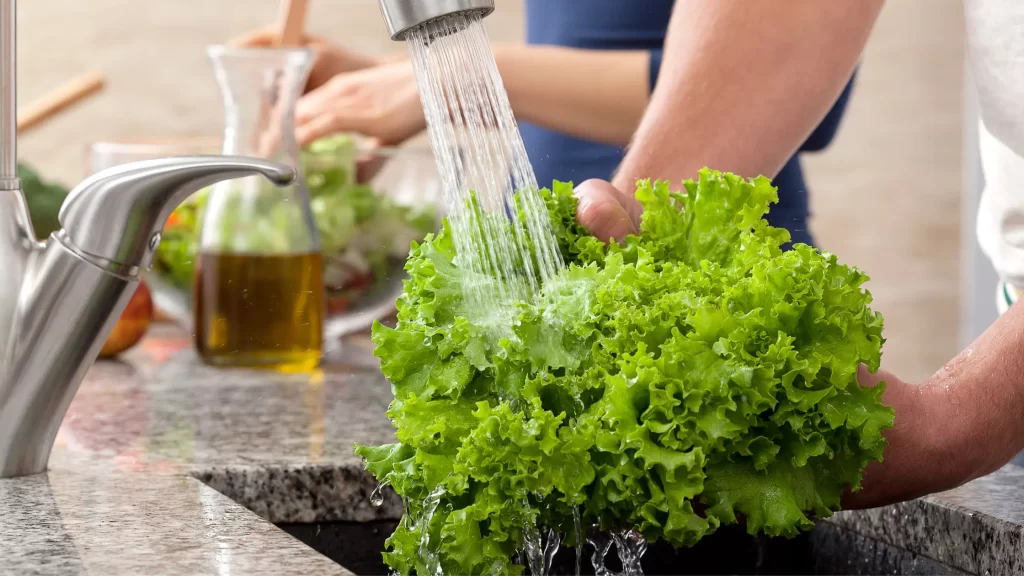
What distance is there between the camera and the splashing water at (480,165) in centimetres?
65

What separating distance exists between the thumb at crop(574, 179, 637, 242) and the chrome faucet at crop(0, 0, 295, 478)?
0.21 m

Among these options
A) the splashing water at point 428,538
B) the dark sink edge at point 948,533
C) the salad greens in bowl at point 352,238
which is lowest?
the splashing water at point 428,538

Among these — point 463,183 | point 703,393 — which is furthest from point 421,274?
point 703,393

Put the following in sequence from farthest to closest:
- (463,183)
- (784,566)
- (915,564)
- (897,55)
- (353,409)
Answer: (897,55) < (353,409) < (784,566) < (915,564) < (463,183)

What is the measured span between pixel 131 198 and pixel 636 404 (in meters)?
0.40

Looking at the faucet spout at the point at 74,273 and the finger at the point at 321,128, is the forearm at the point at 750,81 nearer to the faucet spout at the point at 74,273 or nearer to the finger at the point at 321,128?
the faucet spout at the point at 74,273

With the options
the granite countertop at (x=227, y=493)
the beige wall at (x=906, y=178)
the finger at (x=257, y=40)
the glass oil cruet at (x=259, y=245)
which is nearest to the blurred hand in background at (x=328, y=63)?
the finger at (x=257, y=40)

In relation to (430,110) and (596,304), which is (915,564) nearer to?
(596,304)

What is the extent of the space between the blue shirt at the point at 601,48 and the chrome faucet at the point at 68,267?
0.92 m

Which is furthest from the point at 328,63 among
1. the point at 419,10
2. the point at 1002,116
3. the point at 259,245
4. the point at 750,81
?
the point at 419,10

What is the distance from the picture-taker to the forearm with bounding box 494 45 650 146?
5.41ft

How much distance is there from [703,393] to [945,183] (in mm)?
3042

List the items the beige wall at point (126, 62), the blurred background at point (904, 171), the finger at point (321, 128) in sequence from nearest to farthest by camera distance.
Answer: the finger at point (321, 128), the beige wall at point (126, 62), the blurred background at point (904, 171)

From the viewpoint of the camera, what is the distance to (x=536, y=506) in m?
0.64
